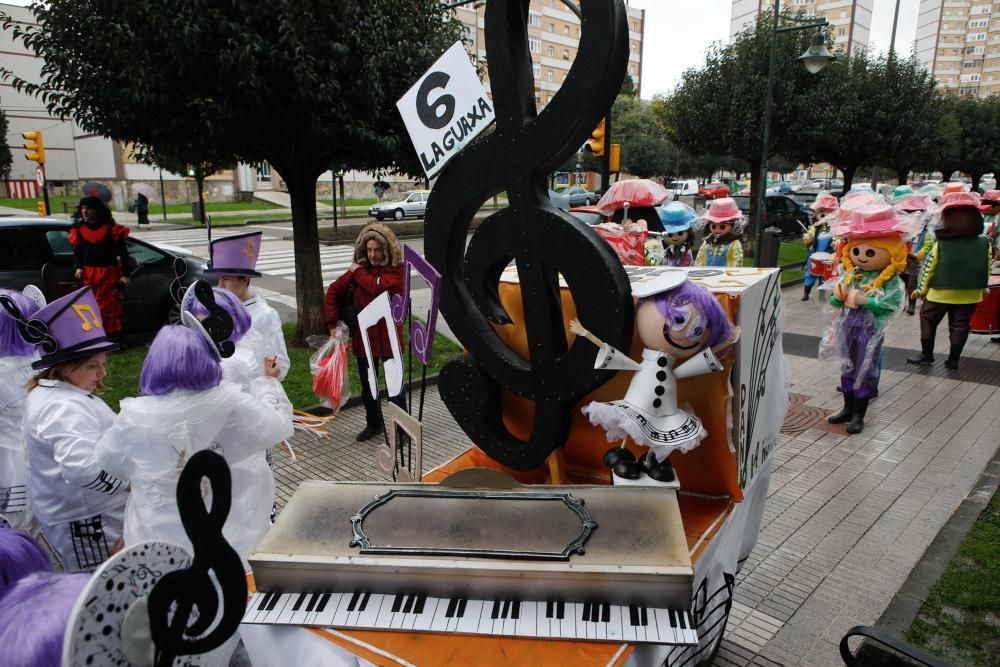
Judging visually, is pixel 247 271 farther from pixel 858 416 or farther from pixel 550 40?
pixel 550 40

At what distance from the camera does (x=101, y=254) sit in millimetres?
8102

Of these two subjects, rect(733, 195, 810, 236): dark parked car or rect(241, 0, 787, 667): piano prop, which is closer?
rect(241, 0, 787, 667): piano prop

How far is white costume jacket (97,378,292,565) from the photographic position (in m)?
2.65

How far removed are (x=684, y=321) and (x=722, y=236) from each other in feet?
15.7

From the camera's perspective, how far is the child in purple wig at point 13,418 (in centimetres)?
332

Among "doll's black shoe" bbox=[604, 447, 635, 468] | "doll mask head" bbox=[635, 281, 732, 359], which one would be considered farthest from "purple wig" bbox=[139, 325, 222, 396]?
"doll mask head" bbox=[635, 281, 732, 359]

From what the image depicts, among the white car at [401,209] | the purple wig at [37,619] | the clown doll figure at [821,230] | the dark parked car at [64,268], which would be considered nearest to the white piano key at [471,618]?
the purple wig at [37,619]

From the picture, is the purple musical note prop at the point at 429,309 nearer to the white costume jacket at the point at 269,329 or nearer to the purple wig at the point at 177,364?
the purple wig at the point at 177,364

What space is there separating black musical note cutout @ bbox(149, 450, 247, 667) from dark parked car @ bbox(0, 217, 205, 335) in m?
7.23

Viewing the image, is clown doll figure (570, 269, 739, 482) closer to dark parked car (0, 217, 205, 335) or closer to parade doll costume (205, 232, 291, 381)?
parade doll costume (205, 232, 291, 381)

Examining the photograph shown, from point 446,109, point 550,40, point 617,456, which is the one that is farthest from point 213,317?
point 550,40

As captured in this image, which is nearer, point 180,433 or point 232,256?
point 180,433

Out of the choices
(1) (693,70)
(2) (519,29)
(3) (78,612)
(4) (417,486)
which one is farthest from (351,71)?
(1) (693,70)

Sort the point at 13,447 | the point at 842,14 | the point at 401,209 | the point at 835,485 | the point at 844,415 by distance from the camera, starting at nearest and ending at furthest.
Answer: the point at 13,447 → the point at 835,485 → the point at 844,415 → the point at 401,209 → the point at 842,14
